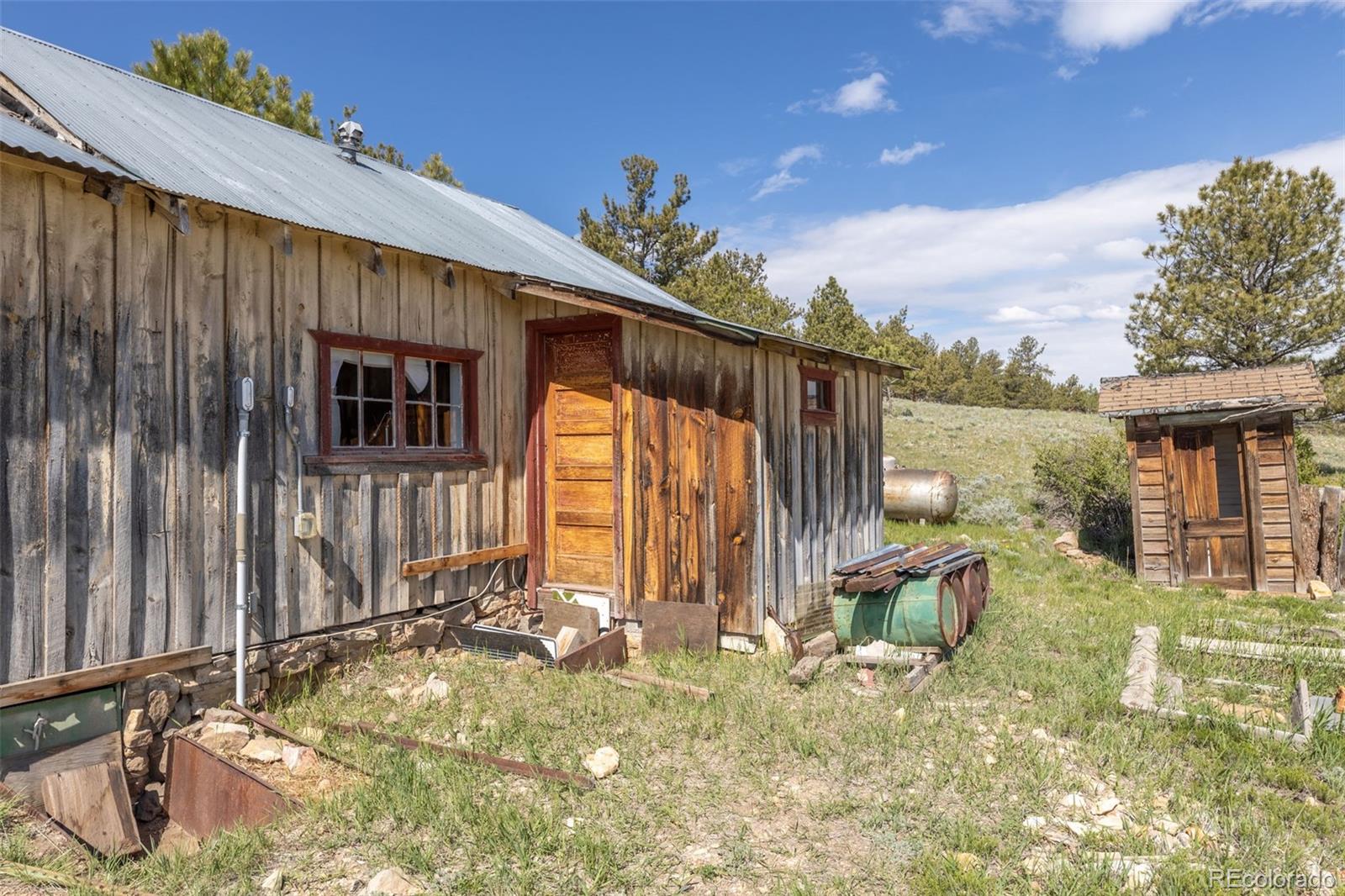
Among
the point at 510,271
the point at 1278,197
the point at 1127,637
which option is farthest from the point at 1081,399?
the point at 510,271

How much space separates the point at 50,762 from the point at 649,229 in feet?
83.5

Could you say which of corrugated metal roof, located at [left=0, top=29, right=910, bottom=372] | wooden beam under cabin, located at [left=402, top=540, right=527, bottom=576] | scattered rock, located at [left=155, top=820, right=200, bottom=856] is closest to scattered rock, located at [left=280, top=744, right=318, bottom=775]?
scattered rock, located at [left=155, top=820, right=200, bottom=856]

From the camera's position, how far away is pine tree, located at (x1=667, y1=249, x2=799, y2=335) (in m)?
24.8

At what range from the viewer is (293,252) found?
584 cm

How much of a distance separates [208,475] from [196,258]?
1.46m

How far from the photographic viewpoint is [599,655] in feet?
22.3

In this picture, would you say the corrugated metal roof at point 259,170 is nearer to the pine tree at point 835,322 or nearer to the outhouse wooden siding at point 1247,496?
the outhouse wooden siding at point 1247,496

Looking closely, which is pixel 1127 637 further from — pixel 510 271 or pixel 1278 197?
pixel 1278 197

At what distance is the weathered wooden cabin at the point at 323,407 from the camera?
4.68 metres

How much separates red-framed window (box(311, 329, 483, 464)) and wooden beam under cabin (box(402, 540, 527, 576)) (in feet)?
2.84

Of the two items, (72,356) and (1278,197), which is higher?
(1278,197)

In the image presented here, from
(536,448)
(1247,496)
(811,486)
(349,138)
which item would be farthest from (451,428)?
(1247,496)

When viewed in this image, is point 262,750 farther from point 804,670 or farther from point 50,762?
point 804,670

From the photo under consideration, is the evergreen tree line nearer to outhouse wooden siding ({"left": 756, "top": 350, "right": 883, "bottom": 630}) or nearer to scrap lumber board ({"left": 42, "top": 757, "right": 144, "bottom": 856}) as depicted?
outhouse wooden siding ({"left": 756, "top": 350, "right": 883, "bottom": 630})
